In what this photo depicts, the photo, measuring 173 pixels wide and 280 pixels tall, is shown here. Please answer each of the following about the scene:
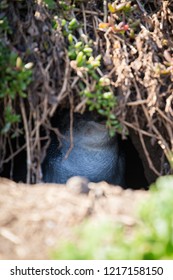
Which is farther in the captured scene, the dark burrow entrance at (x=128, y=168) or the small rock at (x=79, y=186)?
the dark burrow entrance at (x=128, y=168)

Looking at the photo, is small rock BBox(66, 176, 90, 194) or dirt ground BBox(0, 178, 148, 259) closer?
dirt ground BBox(0, 178, 148, 259)

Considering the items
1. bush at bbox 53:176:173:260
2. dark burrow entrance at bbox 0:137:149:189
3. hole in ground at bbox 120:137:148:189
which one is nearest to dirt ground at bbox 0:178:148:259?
bush at bbox 53:176:173:260

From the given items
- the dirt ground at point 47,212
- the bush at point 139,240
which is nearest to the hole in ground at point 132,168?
the dirt ground at point 47,212

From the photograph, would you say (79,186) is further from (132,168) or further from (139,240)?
(132,168)

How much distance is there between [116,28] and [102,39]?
0.19 m

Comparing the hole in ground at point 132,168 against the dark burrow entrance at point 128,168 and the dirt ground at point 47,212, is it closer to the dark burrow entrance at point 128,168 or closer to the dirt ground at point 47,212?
the dark burrow entrance at point 128,168

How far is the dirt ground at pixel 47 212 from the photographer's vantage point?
6.66ft

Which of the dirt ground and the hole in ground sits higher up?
the dirt ground

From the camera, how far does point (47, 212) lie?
229 cm

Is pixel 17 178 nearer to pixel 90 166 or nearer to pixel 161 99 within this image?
pixel 90 166

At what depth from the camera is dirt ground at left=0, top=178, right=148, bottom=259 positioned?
203 centimetres

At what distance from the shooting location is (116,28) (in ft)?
11.2

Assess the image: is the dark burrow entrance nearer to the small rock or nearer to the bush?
the small rock

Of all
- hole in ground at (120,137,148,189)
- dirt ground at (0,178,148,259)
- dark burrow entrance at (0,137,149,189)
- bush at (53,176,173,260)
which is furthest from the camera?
hole in ground at (120,137,148,189)
